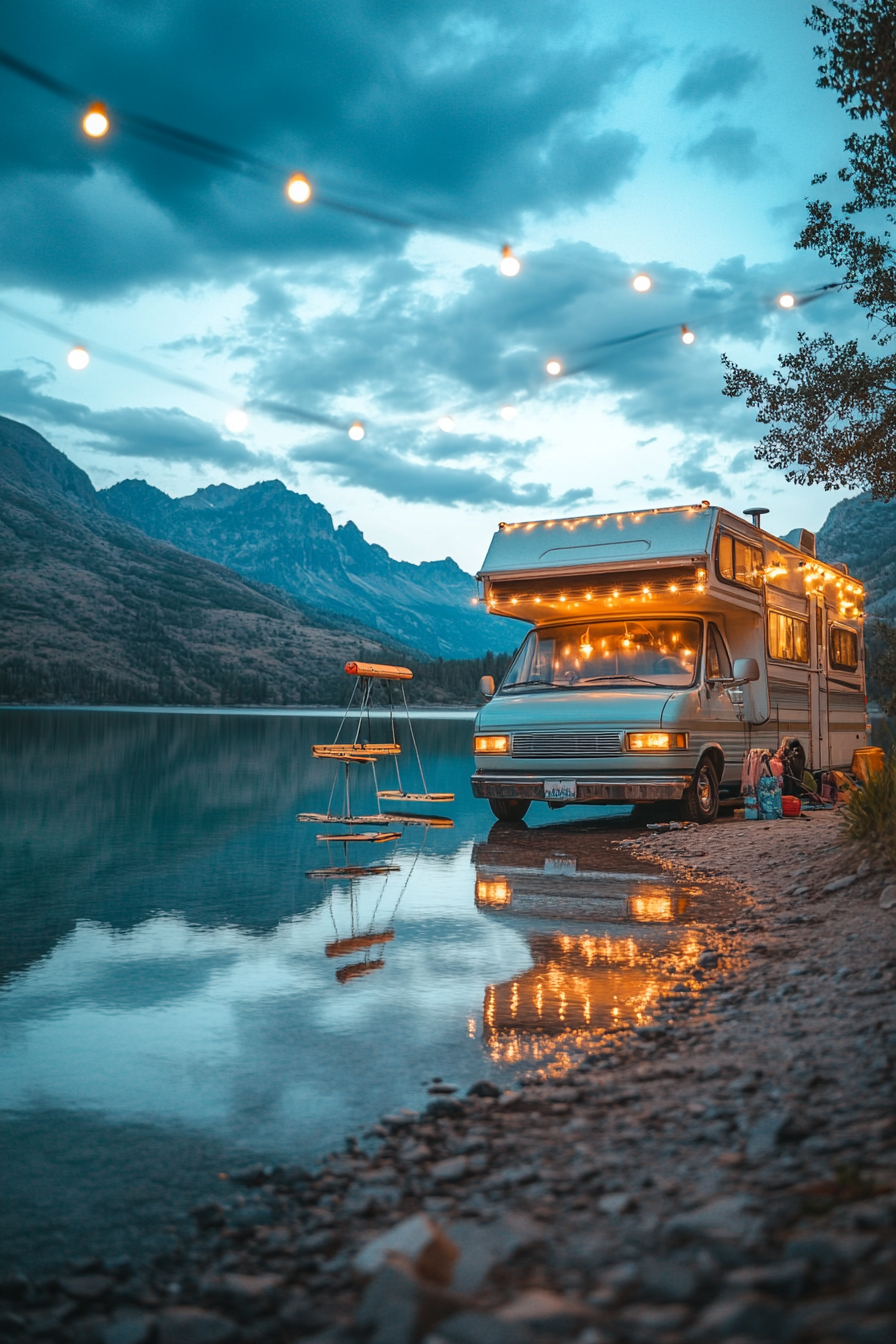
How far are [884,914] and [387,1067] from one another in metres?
3.14

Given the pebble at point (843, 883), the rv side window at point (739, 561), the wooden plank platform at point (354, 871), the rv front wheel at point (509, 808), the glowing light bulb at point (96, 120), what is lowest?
the wooden plank platform at point (354, 871)

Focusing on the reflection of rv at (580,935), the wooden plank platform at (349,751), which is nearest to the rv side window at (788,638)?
the reflection of rv at (580,935)

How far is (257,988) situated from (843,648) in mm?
15077

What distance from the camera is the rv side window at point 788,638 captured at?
48.7 feet

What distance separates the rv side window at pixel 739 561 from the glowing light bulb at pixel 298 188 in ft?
20.9

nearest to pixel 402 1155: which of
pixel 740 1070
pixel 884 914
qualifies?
pixel 740 1070

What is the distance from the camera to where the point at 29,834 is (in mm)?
12742

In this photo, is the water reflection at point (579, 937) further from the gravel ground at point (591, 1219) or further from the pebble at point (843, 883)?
the pebble at point (843, 883)

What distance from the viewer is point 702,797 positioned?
527 inches

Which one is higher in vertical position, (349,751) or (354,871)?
(349,751)

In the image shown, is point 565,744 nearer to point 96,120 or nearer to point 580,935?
point 580,935

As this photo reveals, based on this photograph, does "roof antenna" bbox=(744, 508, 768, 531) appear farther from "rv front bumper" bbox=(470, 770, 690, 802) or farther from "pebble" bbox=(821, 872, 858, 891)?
"pebble" bbox=(821, 872, 858, 891)

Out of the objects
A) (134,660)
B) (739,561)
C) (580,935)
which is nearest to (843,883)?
(580,935)

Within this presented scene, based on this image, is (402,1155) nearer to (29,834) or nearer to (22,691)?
(29,834)
